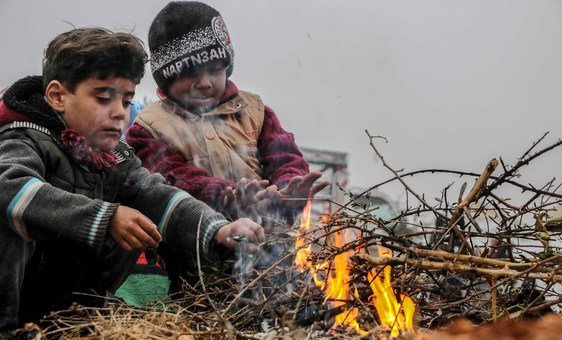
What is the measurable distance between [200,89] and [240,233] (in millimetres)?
1364

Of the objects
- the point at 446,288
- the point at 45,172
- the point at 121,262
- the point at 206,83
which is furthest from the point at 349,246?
the point at 206,83

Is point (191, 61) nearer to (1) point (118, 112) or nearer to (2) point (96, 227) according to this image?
(1) point (118, 112)

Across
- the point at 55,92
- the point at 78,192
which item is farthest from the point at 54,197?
the point at 55,92

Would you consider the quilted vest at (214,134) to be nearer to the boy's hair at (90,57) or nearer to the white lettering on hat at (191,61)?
the white lettering on hat at (191,61)

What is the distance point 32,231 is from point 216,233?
0.87 metres

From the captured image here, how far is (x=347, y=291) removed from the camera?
2.80m

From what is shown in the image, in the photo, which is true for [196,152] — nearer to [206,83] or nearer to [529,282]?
[206,83]

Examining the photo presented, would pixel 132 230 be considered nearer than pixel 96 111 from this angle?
Yes

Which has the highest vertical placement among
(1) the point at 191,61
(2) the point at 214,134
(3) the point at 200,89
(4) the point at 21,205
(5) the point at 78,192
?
(1) the point at 191,61

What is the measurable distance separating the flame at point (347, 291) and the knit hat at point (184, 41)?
1732mm

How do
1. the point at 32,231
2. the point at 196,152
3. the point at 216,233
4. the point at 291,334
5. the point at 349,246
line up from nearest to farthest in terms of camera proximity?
1. the point at 291,334
2. the point at 349,246
3. the point at 32,231
4. the point at 216,233
5. the point at 196,152

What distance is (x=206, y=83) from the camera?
14.0 feet

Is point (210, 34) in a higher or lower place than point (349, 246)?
higher

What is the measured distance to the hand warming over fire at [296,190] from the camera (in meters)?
3.64
